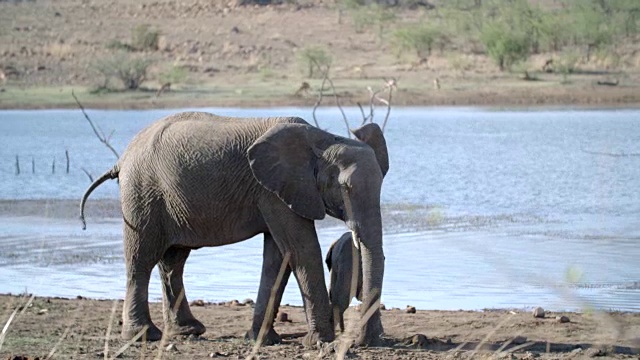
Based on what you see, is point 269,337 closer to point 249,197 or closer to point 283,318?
point 249,197

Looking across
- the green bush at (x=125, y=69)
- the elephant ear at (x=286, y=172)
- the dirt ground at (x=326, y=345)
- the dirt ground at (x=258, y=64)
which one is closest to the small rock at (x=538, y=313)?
the dirt ground at (x=326, y=345)

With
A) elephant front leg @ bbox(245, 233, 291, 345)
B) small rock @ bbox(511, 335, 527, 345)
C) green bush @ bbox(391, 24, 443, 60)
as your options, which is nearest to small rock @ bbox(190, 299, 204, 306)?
elephant front leg @ bbox(245, 233, 291, 345)

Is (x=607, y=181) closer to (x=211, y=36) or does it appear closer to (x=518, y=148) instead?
(x=518, y=148)

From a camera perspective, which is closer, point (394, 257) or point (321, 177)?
point (321, 177)

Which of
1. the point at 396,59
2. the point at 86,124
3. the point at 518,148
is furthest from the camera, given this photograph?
the point at 396,59

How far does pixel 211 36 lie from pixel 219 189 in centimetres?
4213

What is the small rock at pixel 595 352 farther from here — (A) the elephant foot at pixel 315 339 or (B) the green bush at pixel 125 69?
(B) the green bush at pixel 125 69

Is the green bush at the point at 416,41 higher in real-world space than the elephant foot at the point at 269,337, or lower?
lower

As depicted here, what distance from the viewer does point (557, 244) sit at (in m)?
15.2

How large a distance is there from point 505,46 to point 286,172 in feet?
110

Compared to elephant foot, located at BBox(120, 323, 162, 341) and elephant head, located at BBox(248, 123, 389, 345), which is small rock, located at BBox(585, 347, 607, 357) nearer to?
elephant head, located at BBox(248, 123, 389, 345)

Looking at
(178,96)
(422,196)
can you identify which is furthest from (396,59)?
(422,196)

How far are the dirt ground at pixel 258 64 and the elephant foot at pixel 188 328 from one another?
27.4 meters

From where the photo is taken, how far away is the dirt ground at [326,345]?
861 cm
